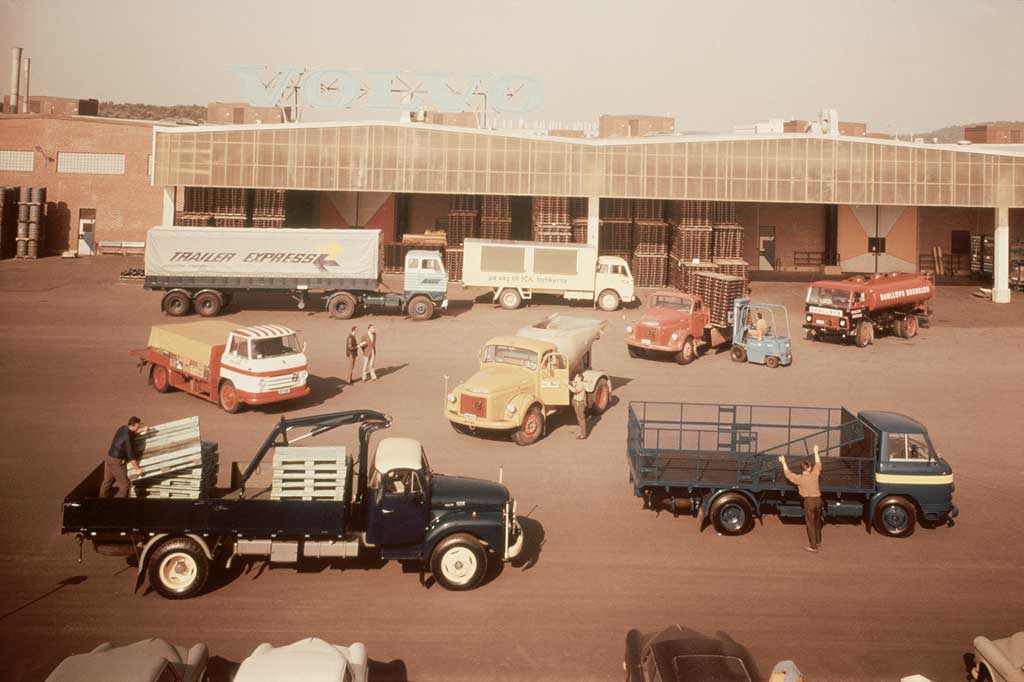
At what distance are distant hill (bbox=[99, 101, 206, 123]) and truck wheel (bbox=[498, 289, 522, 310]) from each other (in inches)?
3283

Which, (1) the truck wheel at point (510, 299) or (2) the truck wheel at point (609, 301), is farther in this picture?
(2) the truck wheel at point (609, 301)

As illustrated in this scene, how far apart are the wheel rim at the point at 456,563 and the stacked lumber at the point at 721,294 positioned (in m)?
20.5

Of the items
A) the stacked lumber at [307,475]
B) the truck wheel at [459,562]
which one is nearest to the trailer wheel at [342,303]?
the stacked lumber at [307,475]

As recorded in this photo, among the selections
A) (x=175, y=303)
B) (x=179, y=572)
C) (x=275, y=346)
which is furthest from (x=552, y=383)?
(x=175, y=303)

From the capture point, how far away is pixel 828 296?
3158 centimetres

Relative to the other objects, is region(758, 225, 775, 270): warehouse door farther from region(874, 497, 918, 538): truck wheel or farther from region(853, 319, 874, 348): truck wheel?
region(874, 497, 918, 538): truck wheel

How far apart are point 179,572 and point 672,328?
1899 centimetres

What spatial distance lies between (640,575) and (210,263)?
25.5m

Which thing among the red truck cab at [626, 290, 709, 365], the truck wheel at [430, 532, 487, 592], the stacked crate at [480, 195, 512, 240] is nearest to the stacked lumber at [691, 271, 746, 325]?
the red truck cab at [626, 290, 709, 365]

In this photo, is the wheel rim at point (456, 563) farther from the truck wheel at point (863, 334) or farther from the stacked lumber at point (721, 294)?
the truck wheel at point (863, 334)

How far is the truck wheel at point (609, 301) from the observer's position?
3759 centimetres

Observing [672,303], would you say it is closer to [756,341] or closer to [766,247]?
[756,341]

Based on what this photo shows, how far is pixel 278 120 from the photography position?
60750 millimetres

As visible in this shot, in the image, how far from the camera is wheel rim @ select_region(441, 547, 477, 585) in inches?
478
